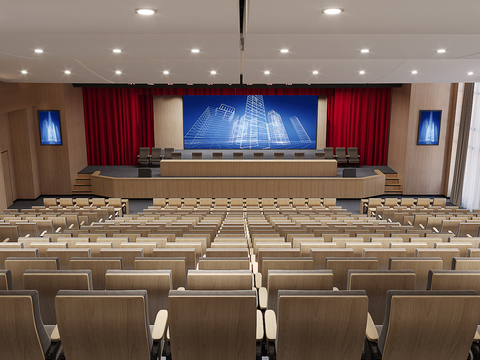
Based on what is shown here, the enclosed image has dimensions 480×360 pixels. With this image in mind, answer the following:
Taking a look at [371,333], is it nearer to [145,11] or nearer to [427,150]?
[145,11]

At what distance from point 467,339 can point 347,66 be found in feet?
23.1

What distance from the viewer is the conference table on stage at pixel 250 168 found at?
47.4ft

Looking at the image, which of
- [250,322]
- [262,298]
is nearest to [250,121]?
[262,298]

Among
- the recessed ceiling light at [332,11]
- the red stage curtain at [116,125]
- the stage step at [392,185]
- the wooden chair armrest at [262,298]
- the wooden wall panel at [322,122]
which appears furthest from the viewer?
the wooden wall panel at [322,122]

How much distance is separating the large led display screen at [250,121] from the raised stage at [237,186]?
463 cm

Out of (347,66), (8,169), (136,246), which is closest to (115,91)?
(8,169)

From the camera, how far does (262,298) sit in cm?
335

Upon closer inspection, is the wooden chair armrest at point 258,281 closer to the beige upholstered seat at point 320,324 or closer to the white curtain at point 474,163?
the beige upholstered seat at point 320,324

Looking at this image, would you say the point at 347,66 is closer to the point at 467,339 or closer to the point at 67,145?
the point at 467,339

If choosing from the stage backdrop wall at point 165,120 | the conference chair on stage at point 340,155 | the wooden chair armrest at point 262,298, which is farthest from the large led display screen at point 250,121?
the wooden chair armrest at point 262,298

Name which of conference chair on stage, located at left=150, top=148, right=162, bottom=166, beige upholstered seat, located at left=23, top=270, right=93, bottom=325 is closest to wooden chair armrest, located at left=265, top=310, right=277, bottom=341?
beige upholstered seat, located at left=23, top=270, right=93, bottom=325

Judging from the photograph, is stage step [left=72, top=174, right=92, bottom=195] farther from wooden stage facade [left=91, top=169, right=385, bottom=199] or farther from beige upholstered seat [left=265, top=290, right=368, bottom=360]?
beige upholstered seat [left=265, top=290, right=368, bottom=360]

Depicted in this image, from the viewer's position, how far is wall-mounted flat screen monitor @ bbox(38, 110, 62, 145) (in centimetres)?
1427

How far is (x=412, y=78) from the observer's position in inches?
414
